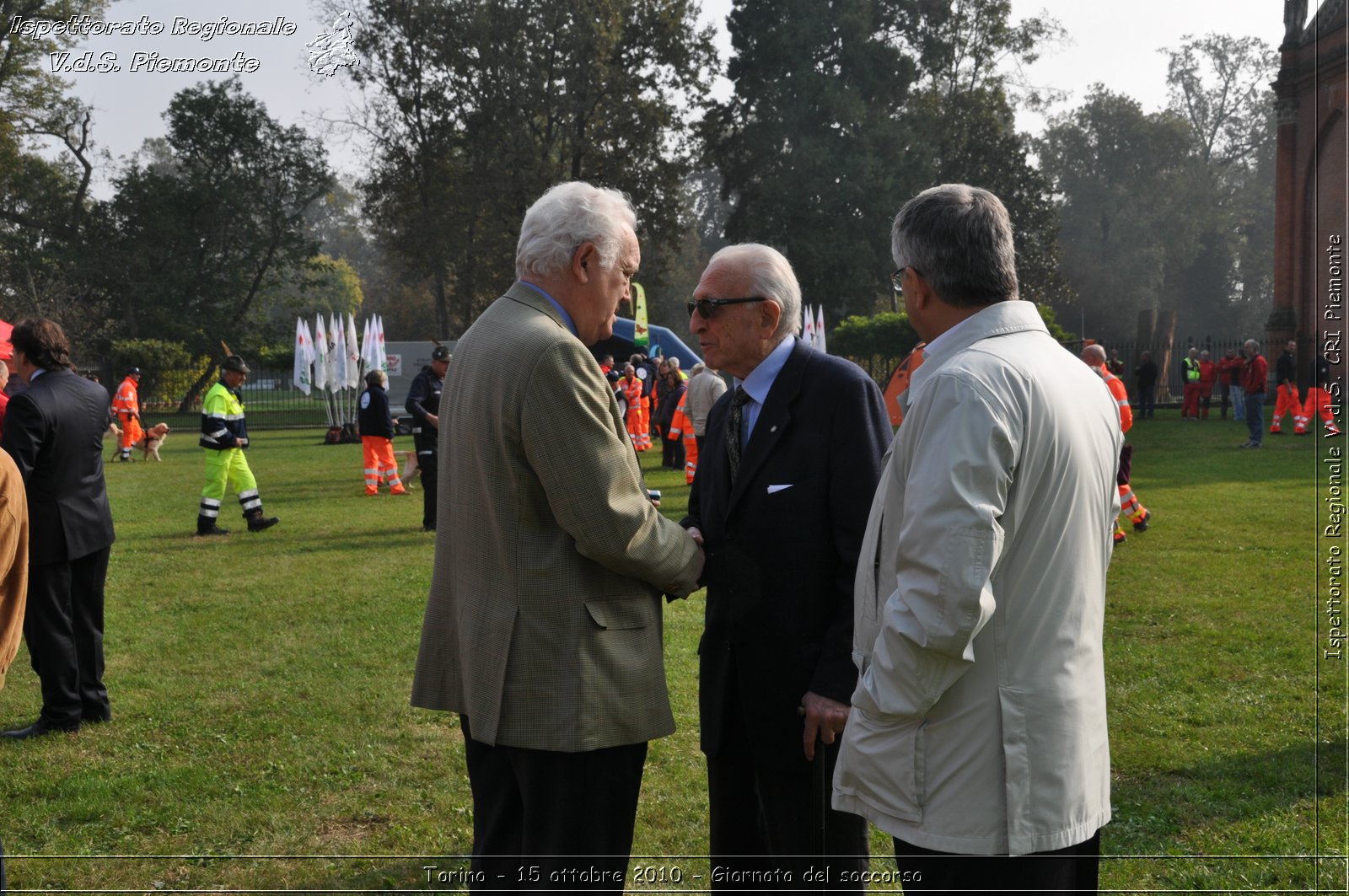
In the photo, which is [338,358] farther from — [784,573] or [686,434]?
[784,573]

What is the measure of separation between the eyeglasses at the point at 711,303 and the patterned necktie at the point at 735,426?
0.24 meters

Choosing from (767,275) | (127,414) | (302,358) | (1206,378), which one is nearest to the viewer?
(767,275)

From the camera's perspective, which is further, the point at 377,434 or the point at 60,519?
the point at 377,434

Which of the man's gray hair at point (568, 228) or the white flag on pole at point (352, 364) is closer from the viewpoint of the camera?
the man's gray hair at point (568, 228)

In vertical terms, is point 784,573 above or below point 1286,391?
below

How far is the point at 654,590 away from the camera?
2.69 meters

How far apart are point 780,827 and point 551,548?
3.50 ft

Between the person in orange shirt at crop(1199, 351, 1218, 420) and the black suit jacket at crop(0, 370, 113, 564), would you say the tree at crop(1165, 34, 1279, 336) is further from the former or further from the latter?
the black suit jacket at crop(0, 370, 113, 564)

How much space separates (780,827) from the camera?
9.49 feet

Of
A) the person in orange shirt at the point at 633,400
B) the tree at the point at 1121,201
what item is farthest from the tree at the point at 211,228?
→ the tree at the point at 1121,201

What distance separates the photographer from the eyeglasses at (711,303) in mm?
2973

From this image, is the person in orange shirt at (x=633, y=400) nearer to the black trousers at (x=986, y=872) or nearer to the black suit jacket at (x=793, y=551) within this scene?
the black suit jacket at (x=793, y=551)

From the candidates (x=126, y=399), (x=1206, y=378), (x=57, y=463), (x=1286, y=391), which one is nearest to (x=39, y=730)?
(x=57, y=463)

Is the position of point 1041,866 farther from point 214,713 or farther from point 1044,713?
point 214,713
